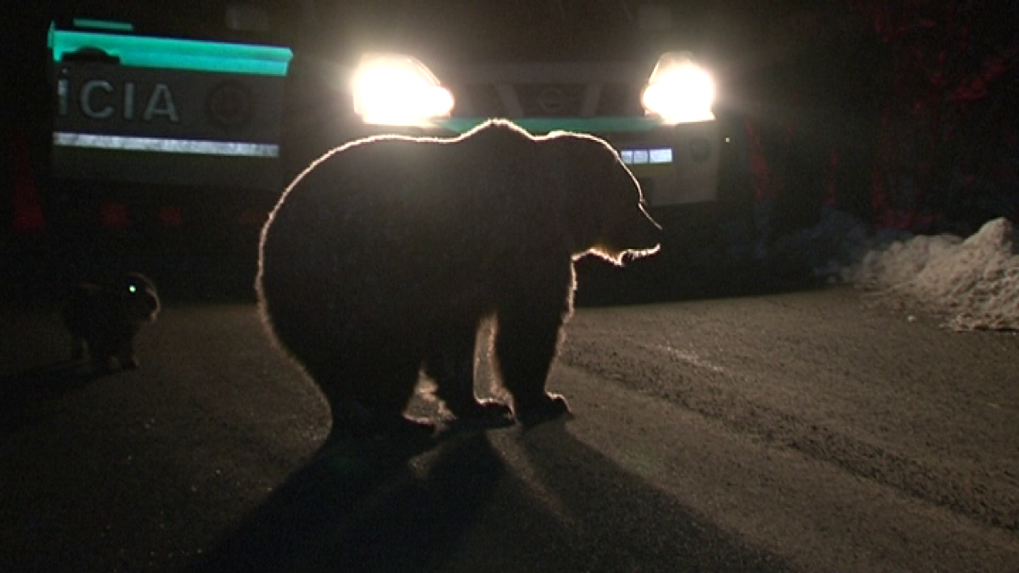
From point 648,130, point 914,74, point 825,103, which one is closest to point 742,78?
point 825,103

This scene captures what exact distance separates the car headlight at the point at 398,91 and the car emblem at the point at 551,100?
68 cm

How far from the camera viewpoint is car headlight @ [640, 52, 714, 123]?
35.3 ft

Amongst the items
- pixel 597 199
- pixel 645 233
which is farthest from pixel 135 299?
pixel 645 233

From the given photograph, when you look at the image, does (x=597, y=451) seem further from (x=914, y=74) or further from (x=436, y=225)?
(x=914, y=74)

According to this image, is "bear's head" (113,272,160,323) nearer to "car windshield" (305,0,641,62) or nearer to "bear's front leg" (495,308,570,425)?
"bear's front leg" (495,308,570,425)

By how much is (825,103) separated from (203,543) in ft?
34.1

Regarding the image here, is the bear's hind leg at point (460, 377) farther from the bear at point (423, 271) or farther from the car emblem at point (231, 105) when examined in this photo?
the car emblem at point (231, 105)

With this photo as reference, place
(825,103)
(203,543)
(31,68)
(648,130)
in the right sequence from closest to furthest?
(203,543), (648,130), (31,68), (825,103)

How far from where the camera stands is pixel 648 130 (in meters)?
10.7

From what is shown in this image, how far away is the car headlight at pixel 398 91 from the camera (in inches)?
403

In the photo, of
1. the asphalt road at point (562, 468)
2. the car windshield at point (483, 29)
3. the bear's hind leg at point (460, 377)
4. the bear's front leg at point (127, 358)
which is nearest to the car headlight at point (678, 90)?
the car windshield at point (483, 29)

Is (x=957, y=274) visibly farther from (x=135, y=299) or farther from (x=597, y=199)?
(x=135, y=299)

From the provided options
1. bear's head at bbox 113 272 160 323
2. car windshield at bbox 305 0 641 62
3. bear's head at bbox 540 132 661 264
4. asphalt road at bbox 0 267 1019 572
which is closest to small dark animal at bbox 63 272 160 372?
bear's head at bbox 113 272 160 323

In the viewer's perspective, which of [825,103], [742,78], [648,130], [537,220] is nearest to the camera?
[537,220]
